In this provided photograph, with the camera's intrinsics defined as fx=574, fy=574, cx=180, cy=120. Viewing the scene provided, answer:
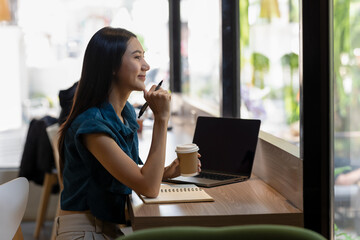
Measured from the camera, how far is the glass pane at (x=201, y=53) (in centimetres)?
402

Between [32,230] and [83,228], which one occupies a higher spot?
[83,228]

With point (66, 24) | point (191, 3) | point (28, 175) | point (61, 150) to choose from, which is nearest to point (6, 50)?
point (66, 24)

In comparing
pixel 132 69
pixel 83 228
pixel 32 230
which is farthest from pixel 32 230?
pixel 132 69

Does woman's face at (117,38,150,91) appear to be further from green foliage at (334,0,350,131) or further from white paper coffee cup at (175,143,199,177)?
green foliage at (334,0,350,131)

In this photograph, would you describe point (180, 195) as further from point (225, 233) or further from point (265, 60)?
point (265, 60)

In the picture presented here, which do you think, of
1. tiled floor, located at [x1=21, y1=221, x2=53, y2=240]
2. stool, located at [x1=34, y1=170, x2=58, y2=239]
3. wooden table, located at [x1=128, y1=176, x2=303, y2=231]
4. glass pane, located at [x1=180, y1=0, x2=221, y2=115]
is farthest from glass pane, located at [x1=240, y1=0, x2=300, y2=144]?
tiled floor, located at [x1=21, y1=221, x2=53, y2=240]

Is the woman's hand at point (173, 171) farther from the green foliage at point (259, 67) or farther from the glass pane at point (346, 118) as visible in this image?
the green foliage at point (259, 67)

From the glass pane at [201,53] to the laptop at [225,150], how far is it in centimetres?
125

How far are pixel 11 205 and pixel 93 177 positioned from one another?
29cm

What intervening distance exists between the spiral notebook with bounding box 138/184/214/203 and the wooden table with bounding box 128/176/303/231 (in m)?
0.03

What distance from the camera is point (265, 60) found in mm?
3363

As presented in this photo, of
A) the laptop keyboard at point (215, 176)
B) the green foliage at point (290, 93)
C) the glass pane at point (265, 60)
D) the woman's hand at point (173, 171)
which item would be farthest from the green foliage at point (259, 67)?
the woman's hand at point (173, 171)

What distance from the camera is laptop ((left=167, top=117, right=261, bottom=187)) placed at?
225 centimetres

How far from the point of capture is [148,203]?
194cm
